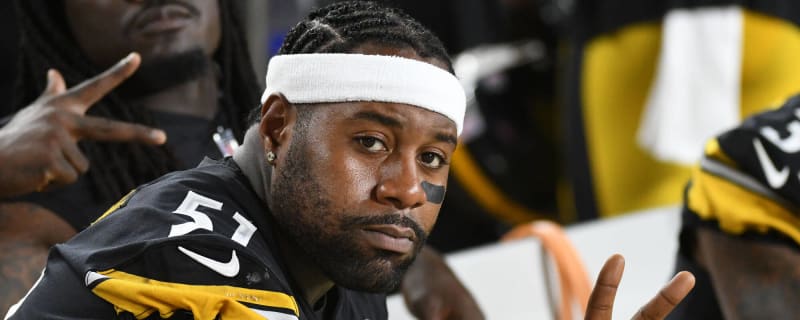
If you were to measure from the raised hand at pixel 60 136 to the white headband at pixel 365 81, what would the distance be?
0.42 m

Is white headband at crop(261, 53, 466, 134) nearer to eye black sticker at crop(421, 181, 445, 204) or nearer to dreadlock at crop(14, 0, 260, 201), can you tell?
eye black sticker at crop(421, 181, 445, 204)

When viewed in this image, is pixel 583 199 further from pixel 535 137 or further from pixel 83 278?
pixel 83 278

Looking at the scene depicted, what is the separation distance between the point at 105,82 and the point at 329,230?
0.55 meters

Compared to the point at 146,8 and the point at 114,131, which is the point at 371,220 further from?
the point at 146,8

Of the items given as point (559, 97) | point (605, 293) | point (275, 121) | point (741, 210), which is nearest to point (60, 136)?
point (275, 121)

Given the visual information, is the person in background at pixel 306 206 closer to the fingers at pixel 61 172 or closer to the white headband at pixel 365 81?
the white headband at pixel 365 81

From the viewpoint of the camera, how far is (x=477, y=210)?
379cm

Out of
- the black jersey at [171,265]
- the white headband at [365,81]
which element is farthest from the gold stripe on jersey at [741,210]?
the black jersey at [171,265]

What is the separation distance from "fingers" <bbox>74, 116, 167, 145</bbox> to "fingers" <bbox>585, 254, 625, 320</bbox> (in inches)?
27.5

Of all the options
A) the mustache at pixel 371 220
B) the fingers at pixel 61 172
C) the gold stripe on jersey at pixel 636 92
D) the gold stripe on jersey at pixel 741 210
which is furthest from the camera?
the gold stripe on jersey at pixel 636 92

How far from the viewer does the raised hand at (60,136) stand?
1699 mm

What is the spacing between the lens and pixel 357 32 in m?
1.38

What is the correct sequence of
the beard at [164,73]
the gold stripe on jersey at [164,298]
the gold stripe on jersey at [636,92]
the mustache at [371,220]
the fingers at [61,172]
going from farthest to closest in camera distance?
the gold stripe on jersey at [636,92] → the beard at [164,73] → the fingers at [61,172] → the mustache at [371,220] → the gold stripe on jersey at [164,298]

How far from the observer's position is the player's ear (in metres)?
1.38
